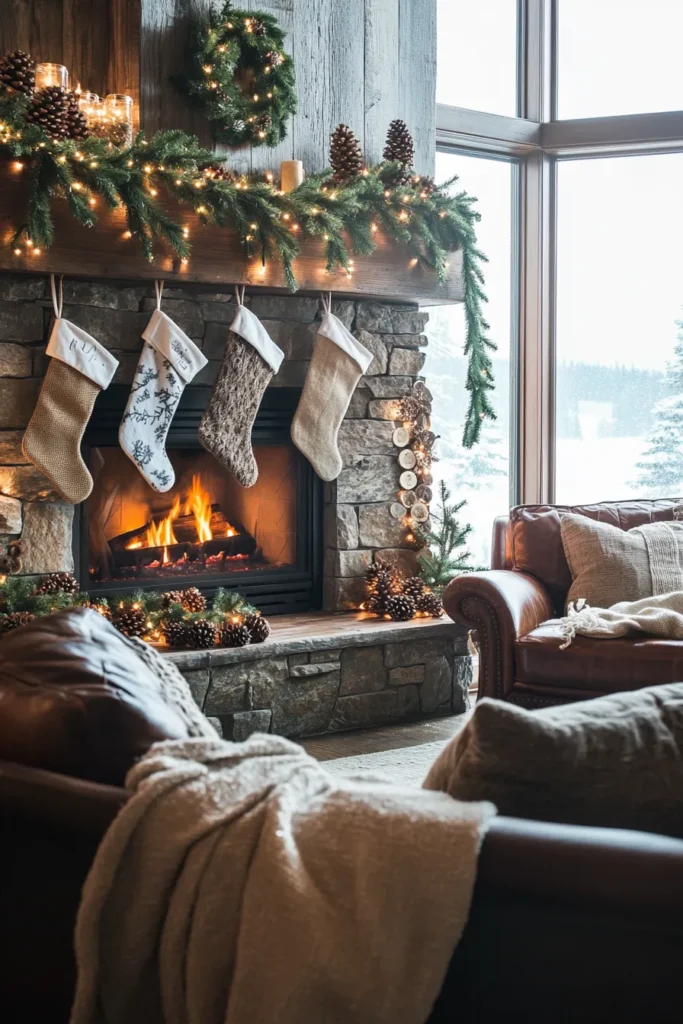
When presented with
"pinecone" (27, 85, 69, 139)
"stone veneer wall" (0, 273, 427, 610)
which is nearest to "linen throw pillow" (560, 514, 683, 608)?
"stone veneer wall" (0, 273, 427, 610)

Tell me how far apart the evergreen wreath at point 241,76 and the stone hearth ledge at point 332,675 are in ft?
5.84

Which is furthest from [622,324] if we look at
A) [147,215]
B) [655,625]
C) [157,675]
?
[157,675]

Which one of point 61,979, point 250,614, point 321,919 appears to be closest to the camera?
point 321,919

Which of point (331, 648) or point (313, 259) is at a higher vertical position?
point (313, 259)

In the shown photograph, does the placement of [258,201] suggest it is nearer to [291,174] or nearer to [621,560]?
[291,174]

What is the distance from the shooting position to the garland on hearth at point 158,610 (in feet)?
11.9

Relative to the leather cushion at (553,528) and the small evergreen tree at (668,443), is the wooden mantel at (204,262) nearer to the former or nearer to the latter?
the leather cushion at (553,528)

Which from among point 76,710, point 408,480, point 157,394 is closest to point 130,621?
point 157,394

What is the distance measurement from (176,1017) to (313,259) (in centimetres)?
311

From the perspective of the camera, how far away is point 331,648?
405 cm

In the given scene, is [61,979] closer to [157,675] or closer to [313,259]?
[157,675]

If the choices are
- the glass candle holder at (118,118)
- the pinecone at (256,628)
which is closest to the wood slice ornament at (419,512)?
the pinecone at (256,628)

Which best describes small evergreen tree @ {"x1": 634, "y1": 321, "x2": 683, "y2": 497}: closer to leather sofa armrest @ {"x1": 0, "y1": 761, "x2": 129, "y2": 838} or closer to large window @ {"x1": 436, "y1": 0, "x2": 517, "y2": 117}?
large window @ {"x1": 436, "y1": 0, "x2": 517, "y2": 117}

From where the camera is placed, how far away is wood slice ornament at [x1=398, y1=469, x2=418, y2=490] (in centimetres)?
454
